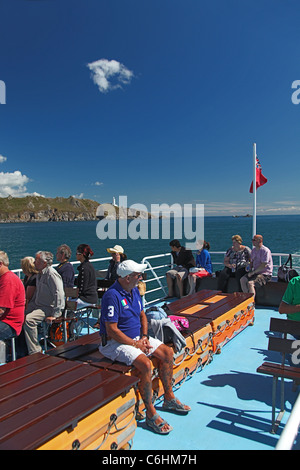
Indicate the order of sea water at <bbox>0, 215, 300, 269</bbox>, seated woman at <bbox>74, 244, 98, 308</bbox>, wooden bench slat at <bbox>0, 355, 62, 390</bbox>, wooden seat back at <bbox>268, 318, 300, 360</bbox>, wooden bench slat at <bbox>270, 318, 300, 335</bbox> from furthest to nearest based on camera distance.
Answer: sea water at <bbox>0, 215, 300, 269</bbox> → seated woman at <bbox>74, 244, 98, 308</bbox> → wooden bench slat at <bbox>270, 318, 300, 335</bbox> → wooden seat back at <bbox>268, 318, 300, 360</bbox> → wooden bench slat at <bbox>0, 355, 62, 390</bbox>

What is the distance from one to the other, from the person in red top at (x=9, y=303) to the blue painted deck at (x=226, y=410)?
167cm

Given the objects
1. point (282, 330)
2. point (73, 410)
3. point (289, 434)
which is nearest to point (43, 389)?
point (73, 410)

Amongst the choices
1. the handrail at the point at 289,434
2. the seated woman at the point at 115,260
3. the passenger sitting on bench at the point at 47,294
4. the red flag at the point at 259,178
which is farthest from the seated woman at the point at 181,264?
the handrail at the point at 289,434

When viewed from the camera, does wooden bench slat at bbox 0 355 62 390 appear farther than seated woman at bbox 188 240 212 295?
No

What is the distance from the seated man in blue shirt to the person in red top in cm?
119

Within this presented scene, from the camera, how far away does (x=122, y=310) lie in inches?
112

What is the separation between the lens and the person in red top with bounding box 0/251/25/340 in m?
3.45

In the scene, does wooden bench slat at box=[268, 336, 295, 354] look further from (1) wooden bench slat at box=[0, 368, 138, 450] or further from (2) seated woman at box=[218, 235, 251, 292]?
(2) seated woman at box=[218, 235, 251, 292]

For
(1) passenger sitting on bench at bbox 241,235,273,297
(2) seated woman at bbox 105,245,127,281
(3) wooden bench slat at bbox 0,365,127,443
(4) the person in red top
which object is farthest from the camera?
(1) passenger sitting on bench at bbox 241,235,273,297

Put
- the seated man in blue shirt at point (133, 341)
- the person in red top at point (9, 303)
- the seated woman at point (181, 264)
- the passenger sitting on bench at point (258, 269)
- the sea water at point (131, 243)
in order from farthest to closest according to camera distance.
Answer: the sea water at point (131, 243)
the seated woman at point (181, 264)
the passenger sitting on bench at point (258, 269)
the person in red top at point (9, 303)
the seated man in blue shirt at point (133, 341)

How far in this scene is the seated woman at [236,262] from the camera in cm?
686

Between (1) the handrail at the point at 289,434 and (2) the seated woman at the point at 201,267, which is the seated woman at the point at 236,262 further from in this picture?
(1) the handrail at the point at 289,434

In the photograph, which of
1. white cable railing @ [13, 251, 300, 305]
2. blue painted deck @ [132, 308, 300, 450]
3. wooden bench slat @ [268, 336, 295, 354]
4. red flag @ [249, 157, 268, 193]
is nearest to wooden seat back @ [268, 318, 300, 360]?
wooden bench slat @ [268, 336, 295, 354]
